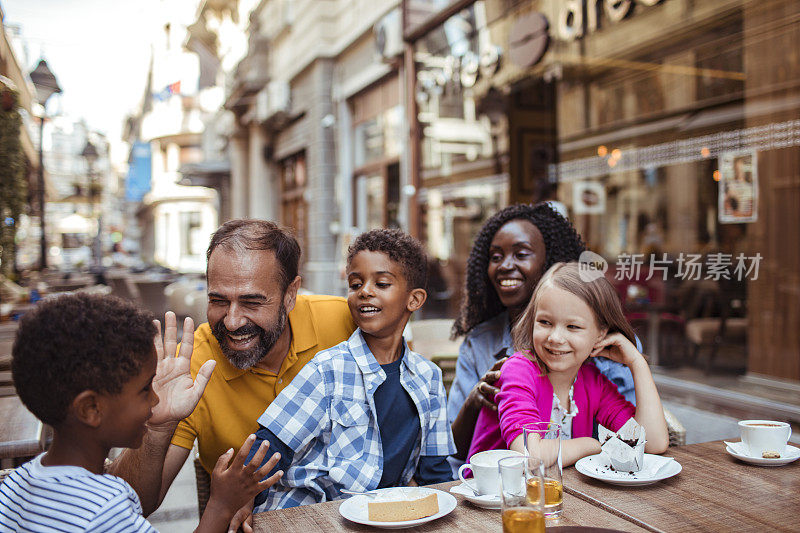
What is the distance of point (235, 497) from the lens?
66.6 inches

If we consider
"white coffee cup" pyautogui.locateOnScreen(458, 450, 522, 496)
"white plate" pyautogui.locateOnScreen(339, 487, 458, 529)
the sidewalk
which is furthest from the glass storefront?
the sidewalk

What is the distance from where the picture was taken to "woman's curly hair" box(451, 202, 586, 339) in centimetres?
295

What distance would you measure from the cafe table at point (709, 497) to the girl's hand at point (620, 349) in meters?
0.34

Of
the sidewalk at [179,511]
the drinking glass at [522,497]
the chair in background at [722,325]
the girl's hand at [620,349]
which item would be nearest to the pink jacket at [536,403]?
the girl's hand at [620,349]

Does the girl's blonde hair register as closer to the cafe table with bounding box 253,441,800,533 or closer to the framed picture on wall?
the cafe table with bounding box 253,441,800,533

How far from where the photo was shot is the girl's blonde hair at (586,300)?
7.13 feet

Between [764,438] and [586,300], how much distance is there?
2.24 feet

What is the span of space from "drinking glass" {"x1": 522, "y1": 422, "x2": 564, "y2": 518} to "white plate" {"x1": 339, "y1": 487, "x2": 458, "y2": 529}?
25 centimetres

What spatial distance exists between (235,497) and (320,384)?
464 mm

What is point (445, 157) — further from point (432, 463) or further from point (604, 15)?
point (432, 463)

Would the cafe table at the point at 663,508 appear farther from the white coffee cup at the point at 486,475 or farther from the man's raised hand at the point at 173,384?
the man's raised hand at the point at 173,384

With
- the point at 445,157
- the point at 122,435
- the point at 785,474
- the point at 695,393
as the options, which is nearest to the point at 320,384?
the point at 122,435

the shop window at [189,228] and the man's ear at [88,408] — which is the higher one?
the shop window at [189,228]

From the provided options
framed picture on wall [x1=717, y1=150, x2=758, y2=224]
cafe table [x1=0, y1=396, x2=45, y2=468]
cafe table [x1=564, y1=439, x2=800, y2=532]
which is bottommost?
cafe table [x1=0, y1=396, x2=45, y2=468]
